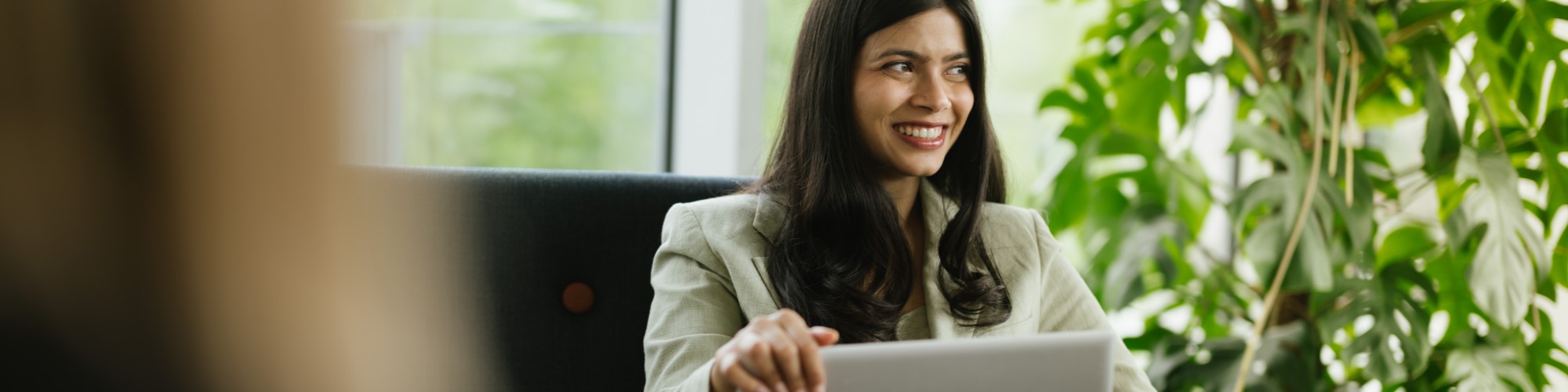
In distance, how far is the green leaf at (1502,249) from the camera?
167cm

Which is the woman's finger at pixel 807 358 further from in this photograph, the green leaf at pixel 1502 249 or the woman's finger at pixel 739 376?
the green leaf at pixel 1502 249

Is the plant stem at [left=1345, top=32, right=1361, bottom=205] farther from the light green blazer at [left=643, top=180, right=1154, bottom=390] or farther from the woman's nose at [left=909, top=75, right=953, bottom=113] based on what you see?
the woman's nose at [left=909, top=75, right=953, bottom=113]

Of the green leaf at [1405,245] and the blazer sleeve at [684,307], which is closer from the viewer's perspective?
the blazer sleeve at [684,307]

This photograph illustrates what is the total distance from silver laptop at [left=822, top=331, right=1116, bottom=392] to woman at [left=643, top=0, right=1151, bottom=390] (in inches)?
14.6

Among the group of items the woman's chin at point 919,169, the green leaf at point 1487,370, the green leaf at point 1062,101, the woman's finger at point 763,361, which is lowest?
the green leaf at point 1487,370

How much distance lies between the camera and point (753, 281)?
1.30m

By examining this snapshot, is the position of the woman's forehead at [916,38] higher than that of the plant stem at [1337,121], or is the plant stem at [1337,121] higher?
the woman's forehead at [916,38]

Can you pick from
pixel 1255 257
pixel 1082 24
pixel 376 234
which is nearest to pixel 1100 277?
pixel 1255 257

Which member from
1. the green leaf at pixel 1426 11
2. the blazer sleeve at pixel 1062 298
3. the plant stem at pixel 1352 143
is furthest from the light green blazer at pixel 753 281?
the green leaf at pixel 1426 11

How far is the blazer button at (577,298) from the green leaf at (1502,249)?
4.17 feet

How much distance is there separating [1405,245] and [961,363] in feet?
4.90

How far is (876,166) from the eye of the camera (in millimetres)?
1453

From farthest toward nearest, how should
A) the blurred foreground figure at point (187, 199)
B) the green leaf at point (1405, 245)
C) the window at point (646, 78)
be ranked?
the window at point (646, 78) < the green leaf at point (1405, 245) < the blurred foreground figure at point (187, 199)

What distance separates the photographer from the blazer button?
1.43 metres
